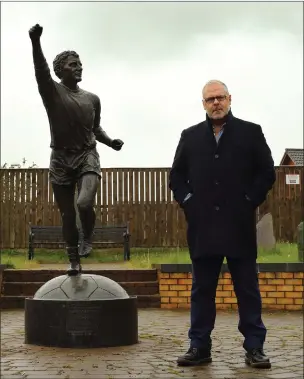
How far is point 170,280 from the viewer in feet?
31.8

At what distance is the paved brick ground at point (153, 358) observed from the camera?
420 centimetres

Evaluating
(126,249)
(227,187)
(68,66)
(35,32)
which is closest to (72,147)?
(68,66)

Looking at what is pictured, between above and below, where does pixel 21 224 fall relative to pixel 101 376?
above

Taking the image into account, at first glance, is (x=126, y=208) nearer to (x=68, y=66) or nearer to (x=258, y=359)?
(x=68, y=66)

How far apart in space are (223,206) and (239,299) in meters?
0.62

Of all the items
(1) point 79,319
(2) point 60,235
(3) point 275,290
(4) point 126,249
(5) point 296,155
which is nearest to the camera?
(1) point 79,319

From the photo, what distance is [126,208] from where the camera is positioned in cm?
1564

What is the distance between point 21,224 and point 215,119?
471 inches

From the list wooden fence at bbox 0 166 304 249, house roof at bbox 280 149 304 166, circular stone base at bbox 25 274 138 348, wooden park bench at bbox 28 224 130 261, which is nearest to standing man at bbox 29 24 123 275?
circular stone base at bbox 25 274 138 348

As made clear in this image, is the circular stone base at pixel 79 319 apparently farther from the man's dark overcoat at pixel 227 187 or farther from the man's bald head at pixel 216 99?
the man's bald head at pixel 216 99

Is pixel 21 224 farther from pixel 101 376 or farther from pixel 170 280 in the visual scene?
pixel 101 376

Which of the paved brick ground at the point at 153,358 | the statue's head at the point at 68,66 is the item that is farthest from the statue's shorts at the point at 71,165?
the paved brick ground at the point at 153,358

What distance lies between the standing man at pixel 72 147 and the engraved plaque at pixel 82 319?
0.56 m

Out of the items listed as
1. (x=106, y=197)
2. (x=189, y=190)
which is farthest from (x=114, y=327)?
(x=106, y=197)
